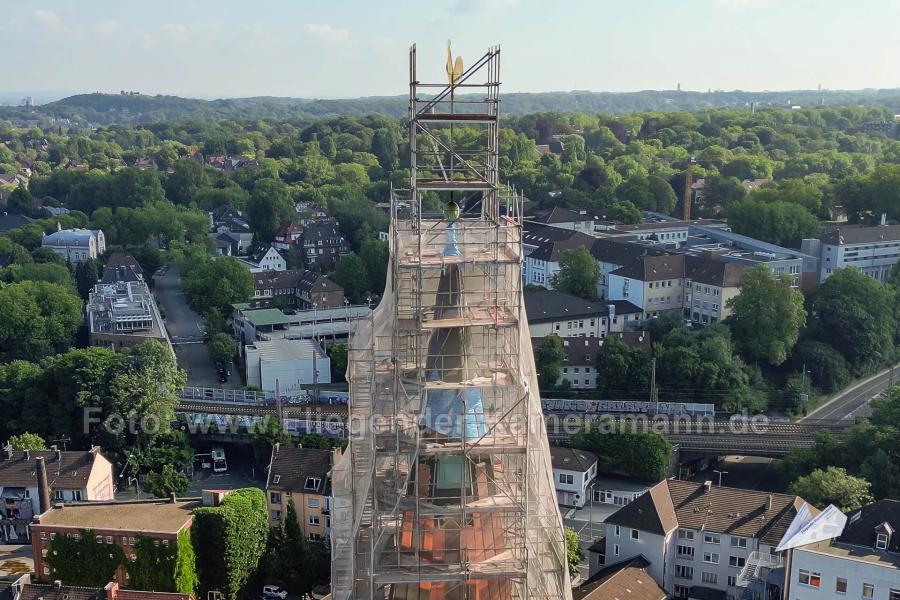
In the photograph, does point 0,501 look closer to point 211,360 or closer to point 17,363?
point 17,363

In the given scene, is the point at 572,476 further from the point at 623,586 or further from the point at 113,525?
the point at 113,525

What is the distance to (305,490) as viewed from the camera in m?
30.6

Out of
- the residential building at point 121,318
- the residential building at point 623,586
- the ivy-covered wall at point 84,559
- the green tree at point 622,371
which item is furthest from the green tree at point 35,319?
the residential building at point 623,586

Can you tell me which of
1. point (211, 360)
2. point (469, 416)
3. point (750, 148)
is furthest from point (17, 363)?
point (750, 148)

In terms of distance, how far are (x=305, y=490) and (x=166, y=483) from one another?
666cm

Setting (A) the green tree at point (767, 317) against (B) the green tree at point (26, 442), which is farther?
(A) the green tree at point (767, 317)

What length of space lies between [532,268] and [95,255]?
116ft

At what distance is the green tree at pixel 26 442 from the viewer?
34969mm

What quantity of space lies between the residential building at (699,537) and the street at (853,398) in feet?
52.2

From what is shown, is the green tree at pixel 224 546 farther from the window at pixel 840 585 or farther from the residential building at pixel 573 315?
the residential building at pixel 573 315

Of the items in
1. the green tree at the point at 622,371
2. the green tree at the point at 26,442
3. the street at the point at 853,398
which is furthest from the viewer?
the street at the point at 853,398

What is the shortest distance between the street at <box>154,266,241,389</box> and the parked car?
19880mm

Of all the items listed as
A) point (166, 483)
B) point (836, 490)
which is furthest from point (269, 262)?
point (836, 490)

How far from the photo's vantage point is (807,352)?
47125 millimetres
